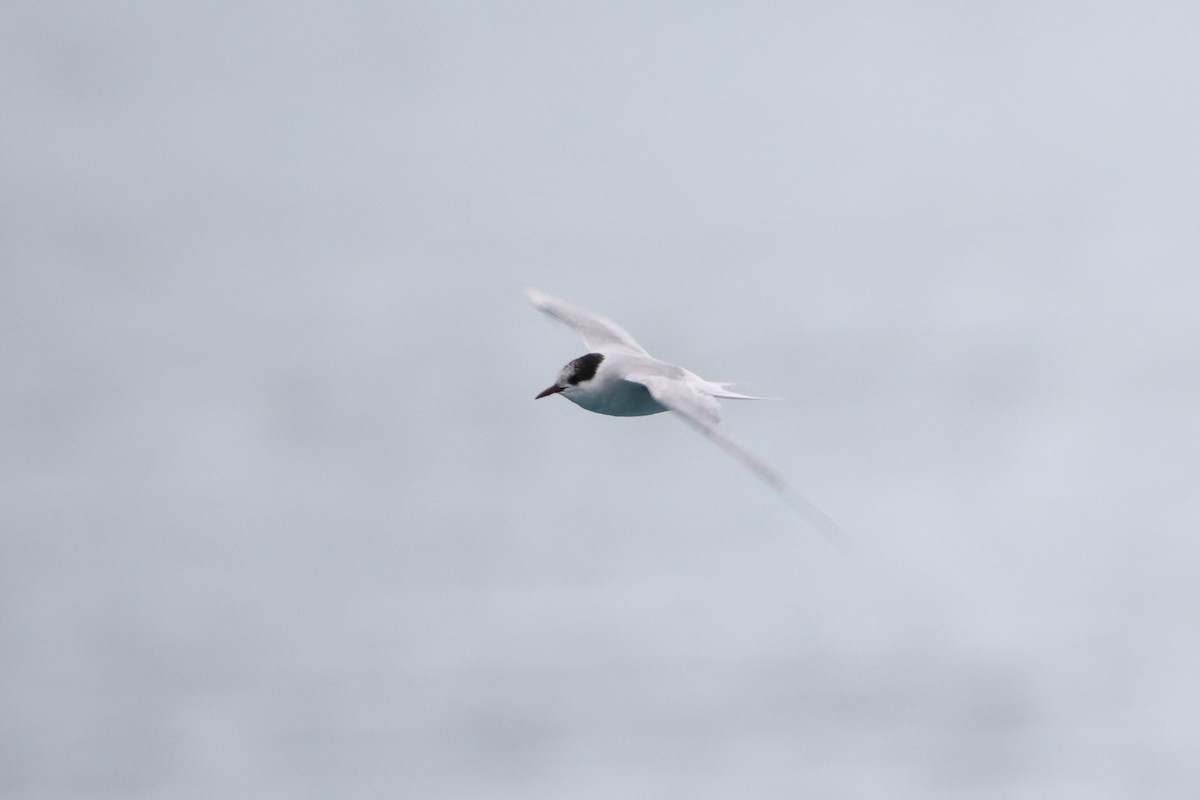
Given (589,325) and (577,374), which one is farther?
(589,325)

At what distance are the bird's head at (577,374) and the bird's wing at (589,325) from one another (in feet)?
2.33

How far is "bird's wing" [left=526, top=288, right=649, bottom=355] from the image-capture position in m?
7.95

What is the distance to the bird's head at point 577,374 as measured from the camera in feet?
22.4

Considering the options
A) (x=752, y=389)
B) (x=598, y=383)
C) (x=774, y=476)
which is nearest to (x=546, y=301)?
(x=598, y=383)

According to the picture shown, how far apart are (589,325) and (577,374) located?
142 cm

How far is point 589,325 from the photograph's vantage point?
27.1 ft

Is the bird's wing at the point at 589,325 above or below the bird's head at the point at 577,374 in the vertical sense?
above

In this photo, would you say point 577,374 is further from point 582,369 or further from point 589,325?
point 589,325

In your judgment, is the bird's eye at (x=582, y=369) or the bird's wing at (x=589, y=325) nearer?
the bird's eye at (x=582, y=369)

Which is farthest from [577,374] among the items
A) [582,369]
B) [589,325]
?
[589,325]

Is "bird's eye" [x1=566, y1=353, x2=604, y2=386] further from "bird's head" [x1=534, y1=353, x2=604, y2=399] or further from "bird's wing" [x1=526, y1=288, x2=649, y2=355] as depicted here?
"bird's wing" [x1=526, y1=288, x2=649, y2=355]

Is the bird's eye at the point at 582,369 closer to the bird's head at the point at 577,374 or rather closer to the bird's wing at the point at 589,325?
the bird's head at the point at 577,374

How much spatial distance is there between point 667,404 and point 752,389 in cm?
1733

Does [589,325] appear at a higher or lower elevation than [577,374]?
higher
